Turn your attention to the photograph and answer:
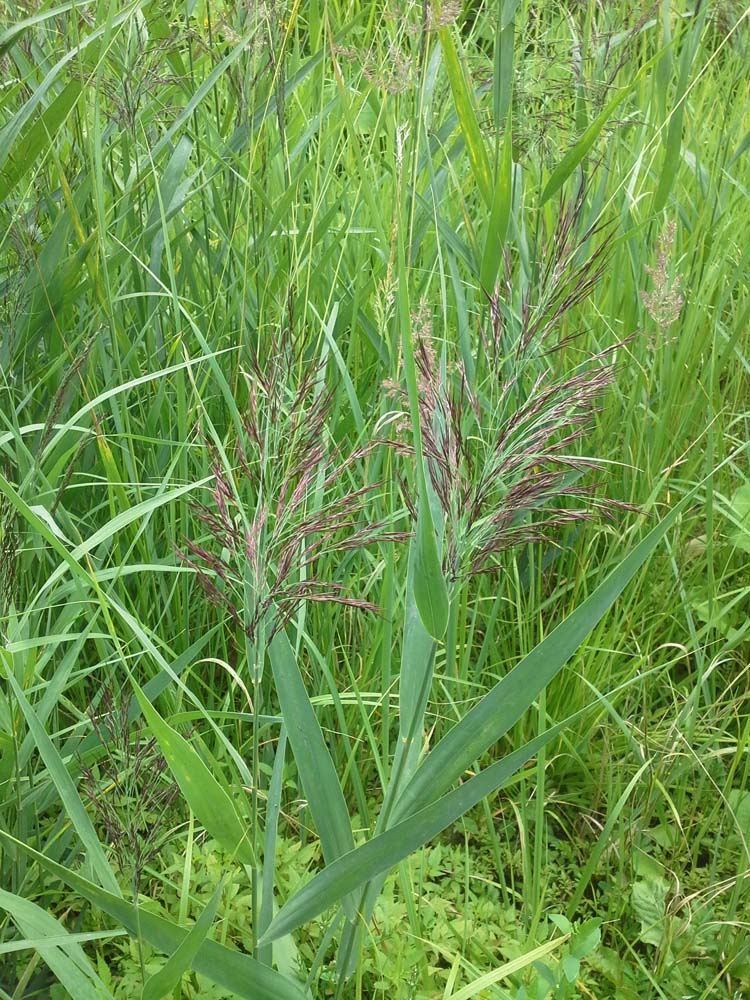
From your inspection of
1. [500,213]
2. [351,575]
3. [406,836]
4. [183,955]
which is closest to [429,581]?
[406,836]

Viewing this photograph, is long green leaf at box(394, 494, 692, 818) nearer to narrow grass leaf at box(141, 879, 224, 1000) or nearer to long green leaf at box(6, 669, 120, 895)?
narrow grass leaf at box(141, 879, 224, 1000)

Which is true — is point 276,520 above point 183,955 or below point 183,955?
above

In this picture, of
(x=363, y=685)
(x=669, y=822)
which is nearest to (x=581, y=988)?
(x=669, y=822)

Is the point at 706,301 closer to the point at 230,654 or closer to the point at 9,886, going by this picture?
the point at 230,654

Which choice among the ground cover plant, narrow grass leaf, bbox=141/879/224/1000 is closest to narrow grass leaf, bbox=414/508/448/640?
the ground cover plant

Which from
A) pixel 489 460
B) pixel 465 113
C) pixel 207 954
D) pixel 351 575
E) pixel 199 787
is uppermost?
pixel 465 113

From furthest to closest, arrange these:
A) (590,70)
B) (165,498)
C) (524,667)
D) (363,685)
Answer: (590,70) → (363,685) → (165,498) → (524,667)

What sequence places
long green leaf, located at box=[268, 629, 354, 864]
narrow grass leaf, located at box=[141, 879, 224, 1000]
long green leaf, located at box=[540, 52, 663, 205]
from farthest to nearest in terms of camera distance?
long green leaf, located at box=[540, 52, 663, 205], long green leaf, located at box=[268, 629, 354, 864], narrow grass leaf, located at box=[141, 879, 224, 1000]

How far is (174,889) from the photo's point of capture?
1.15m

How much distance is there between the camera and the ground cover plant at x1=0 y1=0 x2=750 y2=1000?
0.78 meters

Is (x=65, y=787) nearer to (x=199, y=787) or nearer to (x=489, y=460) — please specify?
(x=199, y=787)

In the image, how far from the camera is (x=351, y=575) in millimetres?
1485

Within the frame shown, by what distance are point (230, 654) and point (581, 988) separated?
671 millimetres

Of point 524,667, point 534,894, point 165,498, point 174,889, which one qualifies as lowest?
point 534,894
